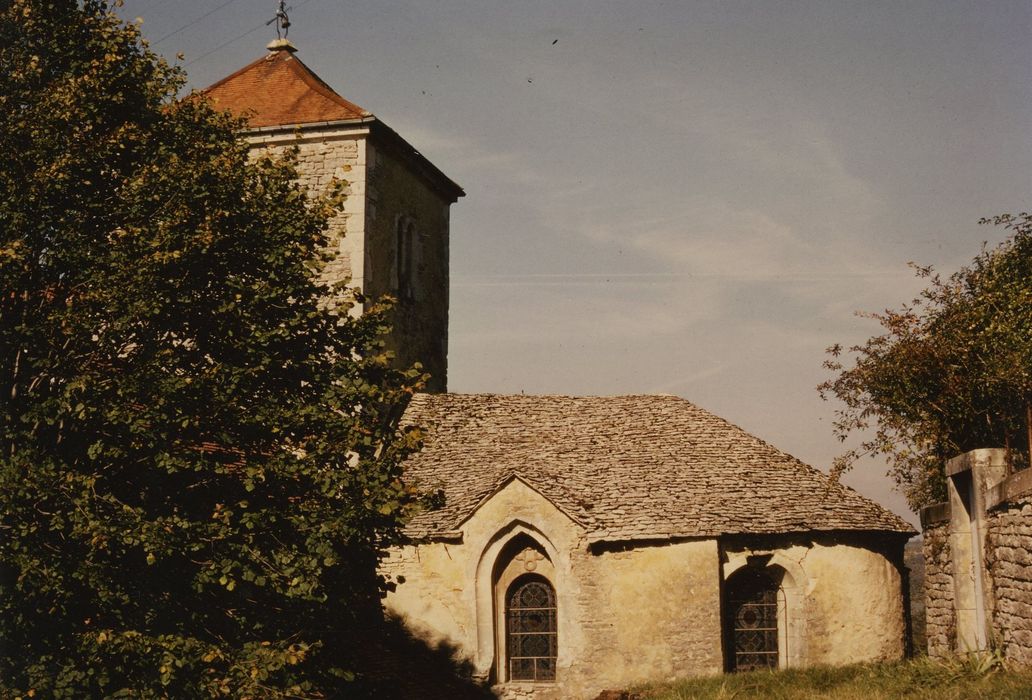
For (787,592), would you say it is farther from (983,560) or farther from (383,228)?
(383,228)

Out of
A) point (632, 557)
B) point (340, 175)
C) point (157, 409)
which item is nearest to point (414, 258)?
point (340, 175)

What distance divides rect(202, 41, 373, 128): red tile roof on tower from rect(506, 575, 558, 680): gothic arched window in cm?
1211

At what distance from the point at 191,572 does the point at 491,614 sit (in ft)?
33.8

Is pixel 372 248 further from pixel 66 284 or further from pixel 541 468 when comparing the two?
pixel 66 284

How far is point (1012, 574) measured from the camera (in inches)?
555

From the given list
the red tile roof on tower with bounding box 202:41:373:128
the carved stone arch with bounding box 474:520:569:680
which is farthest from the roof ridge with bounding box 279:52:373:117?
the carved stone arch with bounding box 474:520:569:680

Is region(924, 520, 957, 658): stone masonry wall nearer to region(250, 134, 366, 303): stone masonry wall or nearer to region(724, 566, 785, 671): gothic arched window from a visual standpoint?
region(724, 566, 785, 671): gothic arched window

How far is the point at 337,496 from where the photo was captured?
13469mm

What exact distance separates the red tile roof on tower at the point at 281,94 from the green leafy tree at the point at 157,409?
11961 millimetres

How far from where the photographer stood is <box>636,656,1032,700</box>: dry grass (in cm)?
1281

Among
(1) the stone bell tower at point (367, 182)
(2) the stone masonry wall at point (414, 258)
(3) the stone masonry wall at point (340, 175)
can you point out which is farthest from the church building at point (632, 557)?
(2) the stone masonry wall at point (414, 258)

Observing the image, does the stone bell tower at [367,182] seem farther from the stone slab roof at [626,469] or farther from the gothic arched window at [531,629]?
the gothic arched window at [531,629]

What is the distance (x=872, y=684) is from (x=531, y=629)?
887 cm

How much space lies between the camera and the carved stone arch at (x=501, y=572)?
22219 mm
